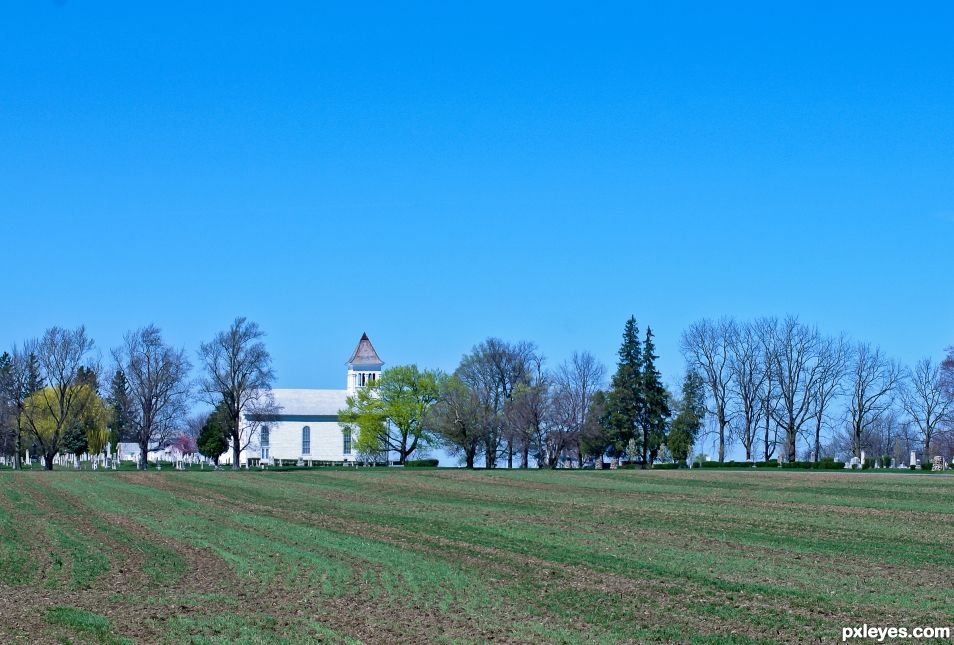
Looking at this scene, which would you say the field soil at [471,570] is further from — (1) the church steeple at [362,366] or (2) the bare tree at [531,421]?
(1) the church steeple at [362,366]

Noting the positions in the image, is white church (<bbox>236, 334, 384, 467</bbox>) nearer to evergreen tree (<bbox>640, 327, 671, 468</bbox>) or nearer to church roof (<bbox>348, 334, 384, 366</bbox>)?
church roof (<bbox>348, 334, 384, 366</bbox>)

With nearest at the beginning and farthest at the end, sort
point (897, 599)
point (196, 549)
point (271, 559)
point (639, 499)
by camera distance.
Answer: point (897, 599)
point (271, 559)
point (196, 549)
point (639, 499)

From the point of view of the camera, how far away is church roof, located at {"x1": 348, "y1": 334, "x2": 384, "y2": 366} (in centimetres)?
13825

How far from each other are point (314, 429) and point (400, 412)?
3207 centimetres

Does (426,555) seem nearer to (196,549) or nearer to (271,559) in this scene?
(271,559)

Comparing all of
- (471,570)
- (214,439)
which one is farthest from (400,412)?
(471,570)

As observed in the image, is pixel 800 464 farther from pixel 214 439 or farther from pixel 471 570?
pixel 471 570

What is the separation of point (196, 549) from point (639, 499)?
22.0 meters

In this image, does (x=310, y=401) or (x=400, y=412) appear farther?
(x=310, y=401)

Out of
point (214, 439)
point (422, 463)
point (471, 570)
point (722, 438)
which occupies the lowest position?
point (422, 463)

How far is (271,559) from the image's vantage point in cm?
2225

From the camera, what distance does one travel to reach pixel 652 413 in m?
102

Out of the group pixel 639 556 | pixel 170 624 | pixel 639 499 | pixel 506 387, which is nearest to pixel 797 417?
pixel 506 387

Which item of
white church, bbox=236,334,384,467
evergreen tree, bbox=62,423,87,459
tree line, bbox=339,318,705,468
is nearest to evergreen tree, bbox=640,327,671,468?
tree line, bbox=339,318,705,468
